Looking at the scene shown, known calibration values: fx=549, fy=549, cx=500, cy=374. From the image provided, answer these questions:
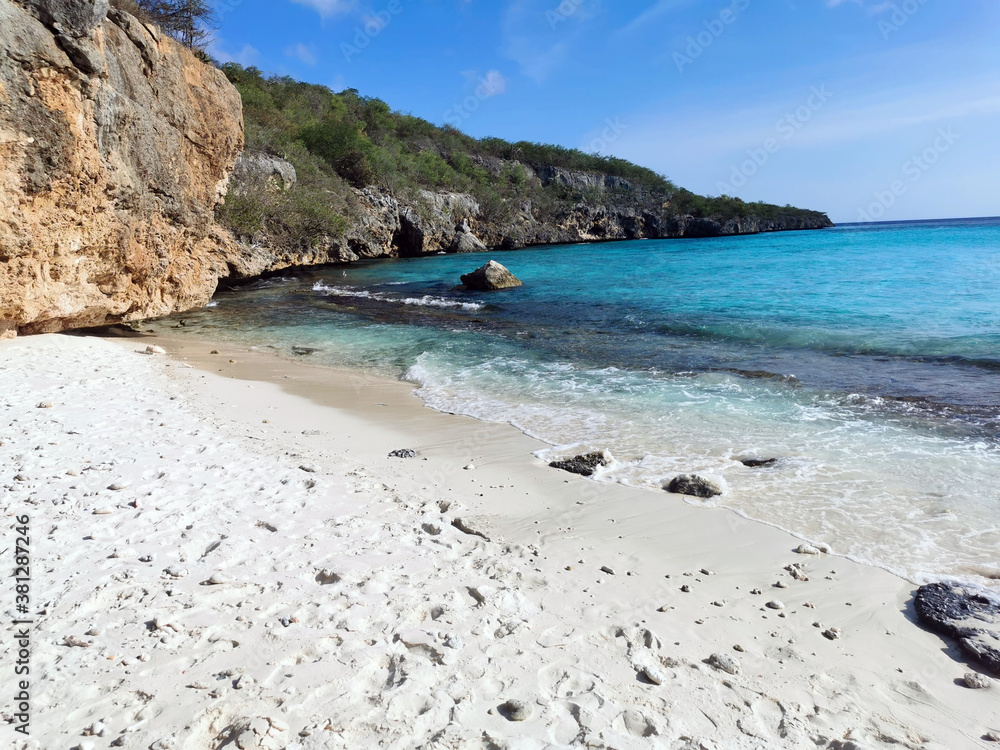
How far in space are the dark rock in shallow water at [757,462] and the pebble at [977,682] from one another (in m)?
2.84

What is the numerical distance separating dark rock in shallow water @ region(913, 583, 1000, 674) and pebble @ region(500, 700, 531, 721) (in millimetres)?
2587

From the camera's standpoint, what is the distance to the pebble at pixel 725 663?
289 cm

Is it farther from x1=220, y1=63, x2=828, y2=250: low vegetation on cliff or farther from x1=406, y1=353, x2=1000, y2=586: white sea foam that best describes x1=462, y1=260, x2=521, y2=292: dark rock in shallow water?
x1=406, y1=353, x2=1000, y2=586: white sea foam

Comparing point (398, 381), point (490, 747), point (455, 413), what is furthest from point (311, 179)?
point (490, 747)

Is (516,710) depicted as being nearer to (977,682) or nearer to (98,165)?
(977,682)

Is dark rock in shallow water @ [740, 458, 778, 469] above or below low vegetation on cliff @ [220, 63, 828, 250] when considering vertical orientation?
below

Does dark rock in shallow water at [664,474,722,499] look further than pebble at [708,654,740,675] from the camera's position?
Yes

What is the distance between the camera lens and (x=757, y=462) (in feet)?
19.1

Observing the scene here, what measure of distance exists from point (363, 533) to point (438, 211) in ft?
146

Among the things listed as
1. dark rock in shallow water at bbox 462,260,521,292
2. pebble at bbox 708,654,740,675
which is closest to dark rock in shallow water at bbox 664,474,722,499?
pebble at bbox 708,654,740,675

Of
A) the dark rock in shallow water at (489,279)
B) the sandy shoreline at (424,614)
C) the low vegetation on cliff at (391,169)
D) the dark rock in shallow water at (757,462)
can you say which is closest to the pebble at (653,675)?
the sandy shoreline at (424,614)

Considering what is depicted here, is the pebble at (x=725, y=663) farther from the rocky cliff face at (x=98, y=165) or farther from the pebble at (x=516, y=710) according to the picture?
the rocky cliff face at (x=98, y=165)

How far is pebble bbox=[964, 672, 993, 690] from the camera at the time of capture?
9.43ft

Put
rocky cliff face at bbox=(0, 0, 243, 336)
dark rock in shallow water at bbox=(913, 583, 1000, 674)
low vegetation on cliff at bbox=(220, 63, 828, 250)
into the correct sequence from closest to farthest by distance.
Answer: dark rock in shallow water at bbox=(913, 583, 1000, 674) → rocky cliff face at bbox=(0, 0, 243, 336) → low vegetation on cliff at bbox=(220, 63, 828, 250)
